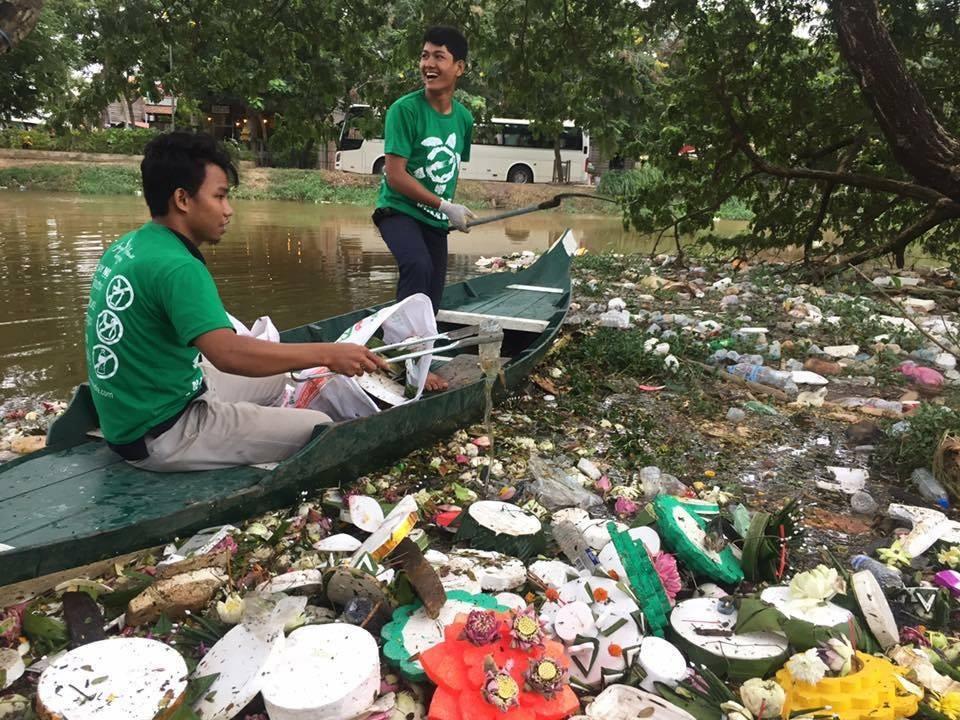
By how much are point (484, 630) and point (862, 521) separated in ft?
6.44

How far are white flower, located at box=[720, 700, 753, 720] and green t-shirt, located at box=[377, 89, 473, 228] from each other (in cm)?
289

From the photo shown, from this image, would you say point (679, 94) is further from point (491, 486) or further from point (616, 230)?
point (616, 230)

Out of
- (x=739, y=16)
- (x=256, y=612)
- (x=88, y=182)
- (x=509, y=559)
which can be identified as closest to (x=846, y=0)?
(x=739, y=16)

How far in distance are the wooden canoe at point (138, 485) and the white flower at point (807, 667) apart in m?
1.69

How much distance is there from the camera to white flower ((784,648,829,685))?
178 centimetres

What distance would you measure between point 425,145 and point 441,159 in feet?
0.45

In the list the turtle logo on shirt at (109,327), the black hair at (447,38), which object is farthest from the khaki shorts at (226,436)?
the black hair at (447,38)

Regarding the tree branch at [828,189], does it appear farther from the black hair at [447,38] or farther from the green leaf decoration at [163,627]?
the green leaf decoration at [163,627]

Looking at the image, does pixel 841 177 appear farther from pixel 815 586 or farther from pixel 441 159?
pixel 815 586

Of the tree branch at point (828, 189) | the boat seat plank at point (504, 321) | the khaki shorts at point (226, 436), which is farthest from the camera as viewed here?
the tree branch at point (828, 189)

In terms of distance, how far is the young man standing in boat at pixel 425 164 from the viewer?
372 centimetres

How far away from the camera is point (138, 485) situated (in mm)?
2412

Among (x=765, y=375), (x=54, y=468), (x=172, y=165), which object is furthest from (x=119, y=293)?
(x=765, y=375)

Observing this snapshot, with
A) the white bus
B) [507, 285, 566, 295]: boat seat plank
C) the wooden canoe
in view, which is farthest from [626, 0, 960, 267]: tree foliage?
the white bus
